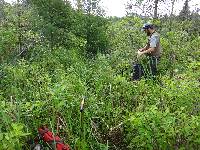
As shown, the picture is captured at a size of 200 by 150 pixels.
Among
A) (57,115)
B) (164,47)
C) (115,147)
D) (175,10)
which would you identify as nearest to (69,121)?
(57,115)

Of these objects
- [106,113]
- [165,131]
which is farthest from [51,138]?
[165,131]

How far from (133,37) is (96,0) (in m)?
2.80

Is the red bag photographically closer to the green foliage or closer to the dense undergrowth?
the dense undergrowth

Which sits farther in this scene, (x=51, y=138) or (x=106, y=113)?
(x=106, y=113)

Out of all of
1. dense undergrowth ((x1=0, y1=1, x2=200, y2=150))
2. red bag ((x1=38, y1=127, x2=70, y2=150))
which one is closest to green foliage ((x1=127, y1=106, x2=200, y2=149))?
dense undergrowth ((x1=0, y1=1, x2=200, y2=150))

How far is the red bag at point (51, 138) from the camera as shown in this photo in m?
4.38

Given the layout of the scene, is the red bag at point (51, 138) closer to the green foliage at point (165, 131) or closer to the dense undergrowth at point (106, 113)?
the dense undergrowth at point (106, 113)

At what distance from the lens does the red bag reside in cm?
438

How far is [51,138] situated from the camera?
14.8 feet

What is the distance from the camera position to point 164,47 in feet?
37.7

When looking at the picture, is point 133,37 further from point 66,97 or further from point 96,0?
point 66,97

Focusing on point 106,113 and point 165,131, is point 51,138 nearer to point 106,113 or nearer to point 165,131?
point 106,113

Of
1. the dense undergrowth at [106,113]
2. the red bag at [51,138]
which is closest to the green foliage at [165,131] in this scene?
the dense undergrowth at [106,113]

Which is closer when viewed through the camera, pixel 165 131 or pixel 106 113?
pixel 165 131
